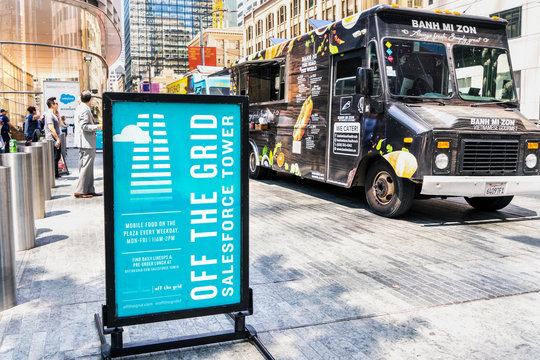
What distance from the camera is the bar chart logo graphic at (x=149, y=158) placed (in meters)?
2.88

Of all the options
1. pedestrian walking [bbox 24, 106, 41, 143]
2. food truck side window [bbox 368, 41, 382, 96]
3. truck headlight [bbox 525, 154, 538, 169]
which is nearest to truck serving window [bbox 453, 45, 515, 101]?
truck headlight [bbox 525, 154, 538, 169]

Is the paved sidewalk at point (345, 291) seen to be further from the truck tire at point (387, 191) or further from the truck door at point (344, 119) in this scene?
the truck door at point (344, 119)

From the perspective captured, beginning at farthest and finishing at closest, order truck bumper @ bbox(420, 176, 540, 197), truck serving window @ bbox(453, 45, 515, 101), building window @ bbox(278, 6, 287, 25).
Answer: building window @ bbox(278, 6, 287, 25) < truck serving window @ bbox(453, 45, 515, 101) < truck bumper @ bbox(420, 176, 540, 197)

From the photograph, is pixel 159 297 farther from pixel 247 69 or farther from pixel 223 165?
pixel 247 69

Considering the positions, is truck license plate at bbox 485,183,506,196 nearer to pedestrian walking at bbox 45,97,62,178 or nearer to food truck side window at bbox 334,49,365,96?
food truck side window at bbox 334,49,365,96

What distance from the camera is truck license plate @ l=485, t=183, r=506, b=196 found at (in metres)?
6.82

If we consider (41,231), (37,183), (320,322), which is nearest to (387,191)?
(320,322)

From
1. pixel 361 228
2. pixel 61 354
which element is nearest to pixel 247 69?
pixel 361 228

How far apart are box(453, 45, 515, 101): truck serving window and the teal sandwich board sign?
217 inches

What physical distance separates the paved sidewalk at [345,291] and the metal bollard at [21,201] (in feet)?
0.55

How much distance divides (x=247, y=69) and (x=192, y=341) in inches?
391

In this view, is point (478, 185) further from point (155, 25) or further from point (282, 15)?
point (155, 25)

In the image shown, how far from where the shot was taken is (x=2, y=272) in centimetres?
380

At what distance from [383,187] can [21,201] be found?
4896mm
